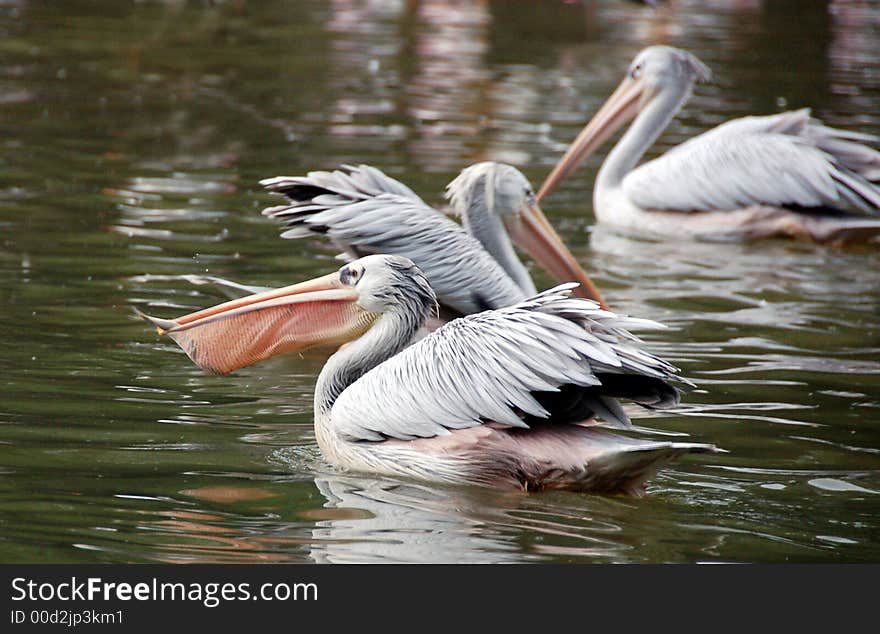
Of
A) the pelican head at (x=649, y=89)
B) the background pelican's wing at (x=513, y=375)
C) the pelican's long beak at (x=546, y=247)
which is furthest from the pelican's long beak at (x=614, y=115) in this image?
the background pelican's wing at (x=513, y=375)

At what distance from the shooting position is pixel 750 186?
27.2ft

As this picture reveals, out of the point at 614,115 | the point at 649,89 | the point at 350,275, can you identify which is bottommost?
the point at 614,115

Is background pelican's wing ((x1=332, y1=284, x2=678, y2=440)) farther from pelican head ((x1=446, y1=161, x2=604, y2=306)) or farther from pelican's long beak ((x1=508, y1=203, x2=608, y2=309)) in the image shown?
pelican's long beak ((x1=508, y1=203, x2=608, y2=309))

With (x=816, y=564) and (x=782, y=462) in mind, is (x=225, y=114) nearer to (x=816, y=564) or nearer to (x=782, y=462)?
(x=782, y=462)

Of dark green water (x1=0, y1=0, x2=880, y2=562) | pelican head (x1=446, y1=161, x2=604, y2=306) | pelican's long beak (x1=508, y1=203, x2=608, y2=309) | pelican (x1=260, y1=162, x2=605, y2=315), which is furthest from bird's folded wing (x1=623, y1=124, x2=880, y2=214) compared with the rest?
pelican (x1=260, y1=162, x2=605, y2=315)

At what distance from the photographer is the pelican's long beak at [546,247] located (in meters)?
6.19

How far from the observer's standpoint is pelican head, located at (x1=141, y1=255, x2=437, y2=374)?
4.70 meters

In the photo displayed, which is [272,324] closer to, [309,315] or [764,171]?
[309,315]

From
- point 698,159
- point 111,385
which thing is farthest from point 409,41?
point 111,385

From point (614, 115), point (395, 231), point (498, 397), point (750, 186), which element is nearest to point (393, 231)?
point (395, 231)

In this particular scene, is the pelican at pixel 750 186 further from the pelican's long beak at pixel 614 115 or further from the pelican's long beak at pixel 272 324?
the pelican's long beak at pixel 272 324

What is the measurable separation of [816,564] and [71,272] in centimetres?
372

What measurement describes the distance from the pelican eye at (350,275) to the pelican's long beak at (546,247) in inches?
61.1

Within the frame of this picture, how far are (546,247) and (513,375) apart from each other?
2.04 m
